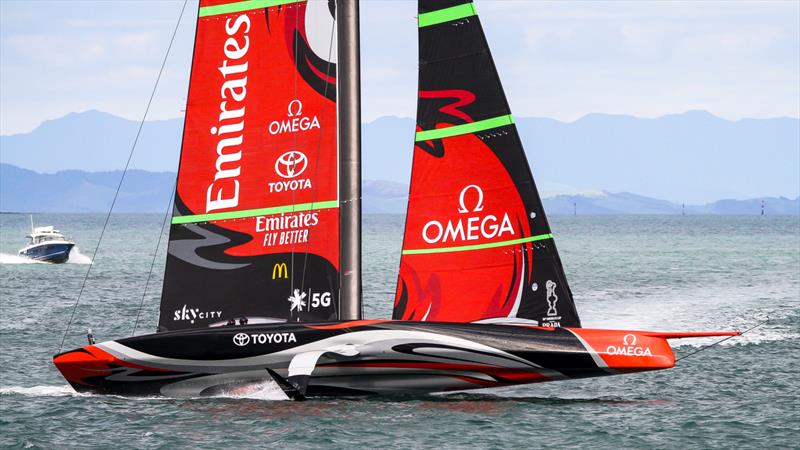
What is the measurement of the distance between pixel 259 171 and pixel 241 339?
326 cm

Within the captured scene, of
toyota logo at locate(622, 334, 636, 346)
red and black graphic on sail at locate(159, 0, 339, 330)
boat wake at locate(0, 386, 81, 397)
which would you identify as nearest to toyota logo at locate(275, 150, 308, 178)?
red and black graphic on sail at locate(159, 0, 339, 330)

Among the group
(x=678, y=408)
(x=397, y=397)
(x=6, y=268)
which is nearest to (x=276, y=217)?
(x=397, y=397)

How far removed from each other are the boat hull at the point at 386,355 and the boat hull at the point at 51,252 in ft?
179

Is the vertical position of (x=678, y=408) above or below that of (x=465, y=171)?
below

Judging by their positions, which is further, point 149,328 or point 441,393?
point 149,328

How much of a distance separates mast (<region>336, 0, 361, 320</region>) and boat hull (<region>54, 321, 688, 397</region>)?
1128mm

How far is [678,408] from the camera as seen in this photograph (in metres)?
22.3

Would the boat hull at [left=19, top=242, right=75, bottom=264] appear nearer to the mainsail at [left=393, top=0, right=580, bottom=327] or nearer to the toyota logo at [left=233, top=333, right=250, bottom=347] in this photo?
the toyota logo at [left=233, top=333, right=250, bottom=347]

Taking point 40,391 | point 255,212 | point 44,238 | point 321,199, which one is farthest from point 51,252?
point 321,199

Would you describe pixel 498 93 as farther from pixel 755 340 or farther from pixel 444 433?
pixel 755 340

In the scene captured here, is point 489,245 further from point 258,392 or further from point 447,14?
point 258,392

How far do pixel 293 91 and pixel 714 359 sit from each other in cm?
1376

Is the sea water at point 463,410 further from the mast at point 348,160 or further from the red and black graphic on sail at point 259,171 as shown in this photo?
the mast at point 348,160

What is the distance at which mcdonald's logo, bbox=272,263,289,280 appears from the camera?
21889mm
